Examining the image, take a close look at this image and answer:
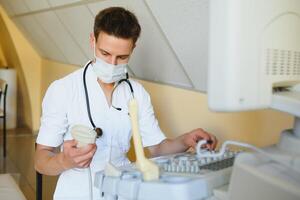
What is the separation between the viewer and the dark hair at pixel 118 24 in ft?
4.73

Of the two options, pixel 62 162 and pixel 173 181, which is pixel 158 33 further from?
pixel 173 181

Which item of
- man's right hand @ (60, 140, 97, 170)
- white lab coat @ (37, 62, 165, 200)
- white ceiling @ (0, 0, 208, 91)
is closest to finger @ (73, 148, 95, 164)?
man's right hand @ (60, 140, 97, 170)

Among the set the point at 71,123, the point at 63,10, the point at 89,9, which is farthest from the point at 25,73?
the point at 71,123

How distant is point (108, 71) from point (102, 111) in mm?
163

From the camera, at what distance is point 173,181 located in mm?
832

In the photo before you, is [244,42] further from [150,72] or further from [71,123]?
[150,72]

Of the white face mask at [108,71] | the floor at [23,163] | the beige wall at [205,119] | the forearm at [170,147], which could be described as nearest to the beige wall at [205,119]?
the beige wall at [205,119]

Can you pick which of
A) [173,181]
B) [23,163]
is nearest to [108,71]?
[173,181]

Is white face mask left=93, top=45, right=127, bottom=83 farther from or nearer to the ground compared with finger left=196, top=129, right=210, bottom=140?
farther from the ground

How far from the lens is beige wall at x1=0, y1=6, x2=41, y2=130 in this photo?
5105 millimetres

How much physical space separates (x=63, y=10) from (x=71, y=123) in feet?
4.92

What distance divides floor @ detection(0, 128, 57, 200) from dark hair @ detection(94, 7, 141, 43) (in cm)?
204

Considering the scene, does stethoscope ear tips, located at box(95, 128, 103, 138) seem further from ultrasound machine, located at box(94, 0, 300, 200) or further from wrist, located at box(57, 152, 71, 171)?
ultrasound machine, located at box(94, 0, 300, 200)

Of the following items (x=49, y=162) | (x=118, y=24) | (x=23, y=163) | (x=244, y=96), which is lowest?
(x=23, y=163)
